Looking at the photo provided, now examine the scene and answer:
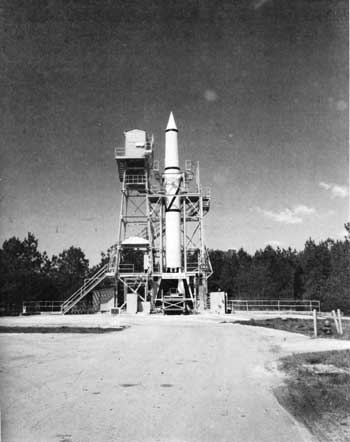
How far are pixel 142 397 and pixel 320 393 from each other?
2975 mm

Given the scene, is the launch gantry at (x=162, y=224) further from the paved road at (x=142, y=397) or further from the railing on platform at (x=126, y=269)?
the paved road at (x=142, y=397)

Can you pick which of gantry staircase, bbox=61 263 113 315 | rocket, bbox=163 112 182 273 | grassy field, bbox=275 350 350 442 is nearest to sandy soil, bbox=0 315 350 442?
grassy field, bbox=275 350 350 442

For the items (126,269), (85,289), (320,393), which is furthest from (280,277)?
(320,393)

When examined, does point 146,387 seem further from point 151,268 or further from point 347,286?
point 151,268

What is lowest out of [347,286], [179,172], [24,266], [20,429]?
[20,429]

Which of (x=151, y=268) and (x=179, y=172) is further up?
(x=179, y=172)

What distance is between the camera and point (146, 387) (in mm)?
8562

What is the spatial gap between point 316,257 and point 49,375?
65.2 metres

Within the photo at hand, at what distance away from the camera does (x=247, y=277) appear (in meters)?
62.0

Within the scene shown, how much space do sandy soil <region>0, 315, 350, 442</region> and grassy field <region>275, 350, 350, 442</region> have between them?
26cm

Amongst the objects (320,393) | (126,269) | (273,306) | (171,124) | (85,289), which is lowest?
(320,393)

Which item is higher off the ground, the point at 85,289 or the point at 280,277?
the point at 280,277

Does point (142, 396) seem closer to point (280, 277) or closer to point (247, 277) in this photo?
point (247, 277)

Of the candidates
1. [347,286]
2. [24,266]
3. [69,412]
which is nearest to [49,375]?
[69,412]
